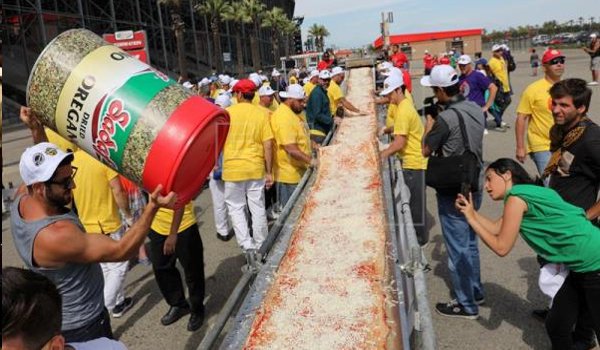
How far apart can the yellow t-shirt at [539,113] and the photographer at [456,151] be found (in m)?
1.20

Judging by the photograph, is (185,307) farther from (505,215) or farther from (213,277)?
(505,215)

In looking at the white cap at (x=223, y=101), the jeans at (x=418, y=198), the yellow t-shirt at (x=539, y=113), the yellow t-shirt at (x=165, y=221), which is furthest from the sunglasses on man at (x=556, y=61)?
the white cap at (x=223, y=101)

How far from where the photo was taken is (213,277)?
214 inches

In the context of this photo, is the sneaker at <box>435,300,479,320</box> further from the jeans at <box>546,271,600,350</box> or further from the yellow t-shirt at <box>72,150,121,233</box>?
the yellow t-shirt at <box>72,150,121,233</box>

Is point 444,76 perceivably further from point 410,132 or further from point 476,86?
point 476,86

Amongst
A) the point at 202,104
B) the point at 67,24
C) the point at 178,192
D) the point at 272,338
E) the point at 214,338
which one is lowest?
the point at 272,338

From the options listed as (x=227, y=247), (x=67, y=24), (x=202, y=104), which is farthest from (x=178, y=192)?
(x=67, y=24)

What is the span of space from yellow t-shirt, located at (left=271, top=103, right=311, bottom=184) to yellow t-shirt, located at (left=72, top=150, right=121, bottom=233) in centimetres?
191

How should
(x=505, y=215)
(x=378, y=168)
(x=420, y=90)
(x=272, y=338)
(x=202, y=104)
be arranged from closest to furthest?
(x=202, y=104), (x=272, y=338), (x=505, y=215), (x=378, y=168), (x=420, y=90)

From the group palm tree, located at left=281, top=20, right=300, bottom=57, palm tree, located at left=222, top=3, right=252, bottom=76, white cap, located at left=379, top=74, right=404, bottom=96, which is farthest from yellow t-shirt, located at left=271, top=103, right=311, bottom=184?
palm tree, located at left=281, top=20, right=300, bottom=57

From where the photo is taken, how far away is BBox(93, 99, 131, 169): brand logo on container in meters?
2.05

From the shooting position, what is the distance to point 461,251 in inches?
154

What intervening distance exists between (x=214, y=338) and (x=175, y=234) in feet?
6.09

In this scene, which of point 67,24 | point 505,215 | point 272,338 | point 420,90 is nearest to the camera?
point 272,338
